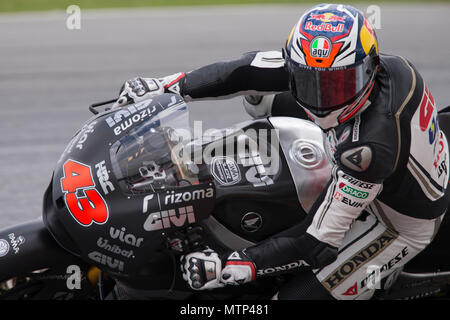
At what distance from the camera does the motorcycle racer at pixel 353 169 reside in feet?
8.57

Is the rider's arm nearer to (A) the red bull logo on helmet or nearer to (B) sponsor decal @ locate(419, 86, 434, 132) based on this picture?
(A) the red bull logo on helmet

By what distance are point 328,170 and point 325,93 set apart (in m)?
0.53

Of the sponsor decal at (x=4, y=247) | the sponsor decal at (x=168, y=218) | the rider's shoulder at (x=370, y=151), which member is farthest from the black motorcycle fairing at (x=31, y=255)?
the rider's shoulder at (x=370, y=151)

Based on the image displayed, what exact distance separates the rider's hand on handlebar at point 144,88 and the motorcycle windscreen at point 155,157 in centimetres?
31

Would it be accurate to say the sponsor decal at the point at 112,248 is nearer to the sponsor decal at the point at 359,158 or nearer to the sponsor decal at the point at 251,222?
the sponsor decal at the point at 251,222

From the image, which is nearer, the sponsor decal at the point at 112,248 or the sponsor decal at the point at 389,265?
the sponsor decal at the point at 112,248

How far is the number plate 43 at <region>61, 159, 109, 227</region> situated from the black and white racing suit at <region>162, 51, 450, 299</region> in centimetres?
64

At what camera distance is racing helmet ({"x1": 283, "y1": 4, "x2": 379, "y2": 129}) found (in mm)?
2588

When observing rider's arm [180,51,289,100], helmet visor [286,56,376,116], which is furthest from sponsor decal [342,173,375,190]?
rider's arm [180,51,289,100]

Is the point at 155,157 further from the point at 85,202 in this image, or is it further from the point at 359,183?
the point at 359,183

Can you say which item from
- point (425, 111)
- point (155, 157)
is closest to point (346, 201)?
point (425, 111)
